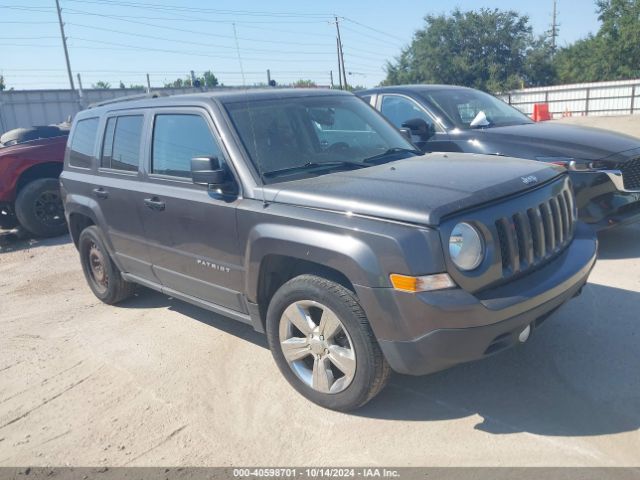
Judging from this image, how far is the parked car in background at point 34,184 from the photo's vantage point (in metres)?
8.75

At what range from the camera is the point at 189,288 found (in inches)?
167

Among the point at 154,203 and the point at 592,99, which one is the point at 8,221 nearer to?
the point at 154,203

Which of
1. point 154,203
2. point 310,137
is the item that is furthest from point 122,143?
point 310,137

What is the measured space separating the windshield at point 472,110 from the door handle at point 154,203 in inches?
148

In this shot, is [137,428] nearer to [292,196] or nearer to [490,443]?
[292,196]

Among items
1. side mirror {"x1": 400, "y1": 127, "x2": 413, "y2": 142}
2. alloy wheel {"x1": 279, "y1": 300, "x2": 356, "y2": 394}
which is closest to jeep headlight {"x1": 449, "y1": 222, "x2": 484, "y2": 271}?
alloy wheel {"x1": 279, "y1": 300, "x2": 356, "y2": 394}

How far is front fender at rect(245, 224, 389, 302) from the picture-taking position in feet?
9.27

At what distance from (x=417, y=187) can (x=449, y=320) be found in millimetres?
802

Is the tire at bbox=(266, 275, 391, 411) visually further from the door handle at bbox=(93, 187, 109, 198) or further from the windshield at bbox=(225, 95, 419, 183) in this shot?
the door handle at bbox=(93, 187, 109, 198)

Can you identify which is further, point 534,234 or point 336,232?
point 534,234

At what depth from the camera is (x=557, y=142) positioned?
5.77 metres

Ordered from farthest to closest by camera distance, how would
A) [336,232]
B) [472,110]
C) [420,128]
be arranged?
[472,110] < [420,128] < [336,232]

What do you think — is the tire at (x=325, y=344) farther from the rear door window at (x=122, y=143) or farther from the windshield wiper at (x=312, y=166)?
the rear door window at (x=122, y=143)

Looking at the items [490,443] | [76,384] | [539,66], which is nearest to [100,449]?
[76,384]
